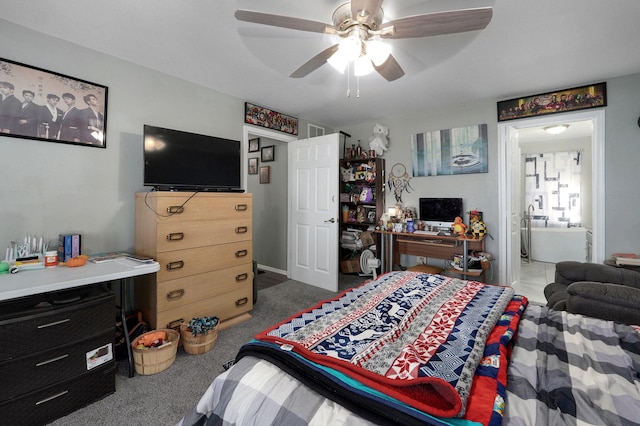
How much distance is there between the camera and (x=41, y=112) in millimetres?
2070

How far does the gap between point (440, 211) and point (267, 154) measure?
114 inches

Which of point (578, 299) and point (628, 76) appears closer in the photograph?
point (578, 299)

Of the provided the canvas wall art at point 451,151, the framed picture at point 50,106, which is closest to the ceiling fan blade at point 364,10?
the framed picture at point 50,106

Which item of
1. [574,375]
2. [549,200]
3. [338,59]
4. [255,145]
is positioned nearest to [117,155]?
[338,59]

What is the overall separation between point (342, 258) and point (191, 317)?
266 cm

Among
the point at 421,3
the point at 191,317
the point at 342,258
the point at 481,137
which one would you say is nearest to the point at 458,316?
the point at 421,3

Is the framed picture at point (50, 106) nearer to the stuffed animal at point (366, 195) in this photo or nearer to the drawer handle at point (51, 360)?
the drawer handle at point (51, 360)

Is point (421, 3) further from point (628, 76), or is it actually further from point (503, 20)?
point (628, 76)

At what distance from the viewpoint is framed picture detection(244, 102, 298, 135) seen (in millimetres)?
3488

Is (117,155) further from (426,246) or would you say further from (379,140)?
(426,246)

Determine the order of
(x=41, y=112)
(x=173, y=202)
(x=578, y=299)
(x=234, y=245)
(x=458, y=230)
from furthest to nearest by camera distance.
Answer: (x=458, y=230) → (x=234, y=245) → (x=173, y=202) → (x=41, y=112) → (x=578, y=299)

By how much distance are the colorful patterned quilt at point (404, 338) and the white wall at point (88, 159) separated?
6.81ft

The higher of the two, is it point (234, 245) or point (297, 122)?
point (297, 122)

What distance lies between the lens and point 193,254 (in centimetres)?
245
